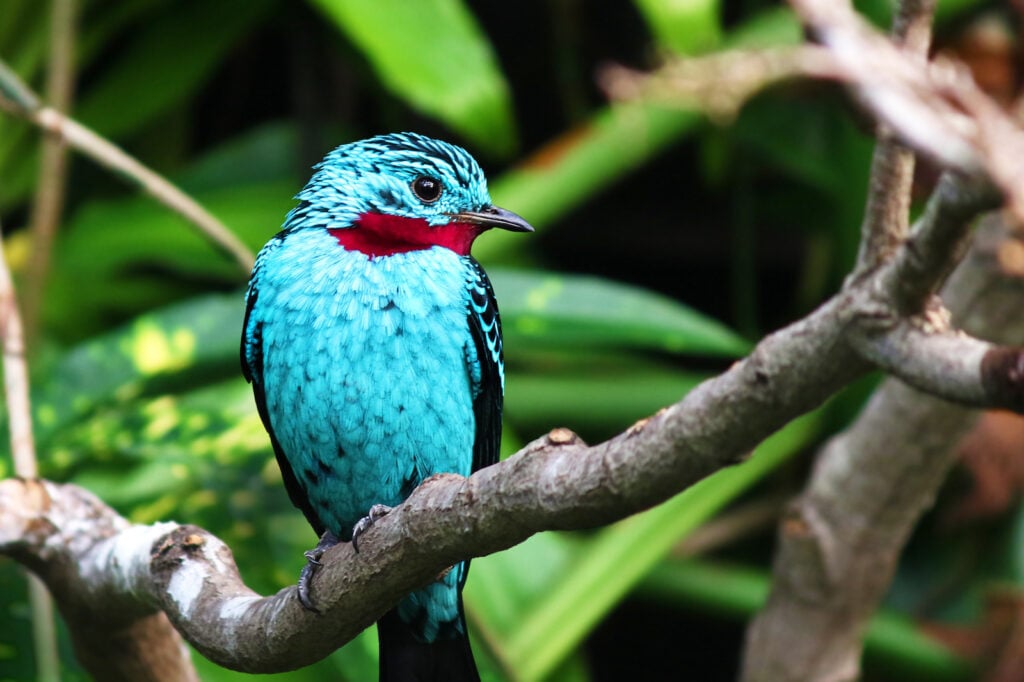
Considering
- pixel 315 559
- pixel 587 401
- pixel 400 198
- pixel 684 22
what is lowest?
pixel 587 401

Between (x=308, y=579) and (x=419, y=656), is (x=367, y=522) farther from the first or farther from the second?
(x=419, y=656)

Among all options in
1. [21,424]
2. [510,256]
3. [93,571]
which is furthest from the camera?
[510,256]

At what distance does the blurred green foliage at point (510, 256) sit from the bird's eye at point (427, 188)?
0.92 meters

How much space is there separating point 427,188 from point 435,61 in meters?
1.44

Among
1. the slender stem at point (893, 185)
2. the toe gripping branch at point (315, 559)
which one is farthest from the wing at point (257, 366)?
the slender stem at point (893, 185)

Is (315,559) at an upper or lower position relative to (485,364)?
lower

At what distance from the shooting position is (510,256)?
4984 mm

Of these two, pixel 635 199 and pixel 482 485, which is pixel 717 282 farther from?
pixel 482 485

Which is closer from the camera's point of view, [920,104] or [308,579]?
[920,104]

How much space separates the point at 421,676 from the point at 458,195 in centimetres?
97

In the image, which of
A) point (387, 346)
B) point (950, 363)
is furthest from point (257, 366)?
point (950, 363)

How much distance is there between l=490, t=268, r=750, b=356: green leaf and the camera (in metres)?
3.45

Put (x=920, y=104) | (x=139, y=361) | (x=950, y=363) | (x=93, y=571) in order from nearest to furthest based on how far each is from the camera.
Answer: (x=920, y=104)
(x=950, y=363)
(x=93, y=571)
(x=139, y=361)

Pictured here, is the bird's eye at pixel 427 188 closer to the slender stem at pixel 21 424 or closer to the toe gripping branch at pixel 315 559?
the toe gripping branch at pixel 315 559
